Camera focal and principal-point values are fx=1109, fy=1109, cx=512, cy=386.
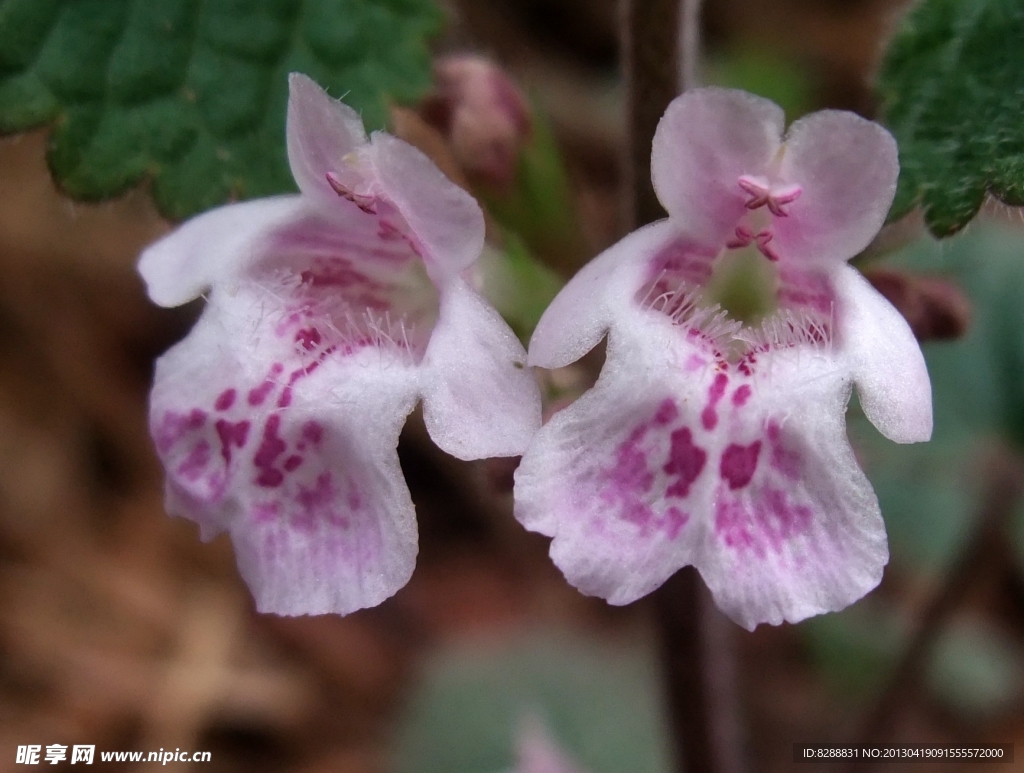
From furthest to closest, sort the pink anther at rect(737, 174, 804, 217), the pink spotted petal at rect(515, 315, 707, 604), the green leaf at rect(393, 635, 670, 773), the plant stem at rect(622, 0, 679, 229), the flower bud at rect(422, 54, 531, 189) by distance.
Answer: the green leaf at rect(393, 635, 670, 773) → the flower bud at rect(422, 54, 531, 189) → the plant stem at rect(622, 0, 679, 229) → the pink anther at rect(737, 174, 804, 217) → the pink spotted petal at rect(515, 315, 707, 604)

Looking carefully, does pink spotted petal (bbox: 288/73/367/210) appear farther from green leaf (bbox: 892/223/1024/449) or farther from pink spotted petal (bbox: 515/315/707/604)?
green leaf (bbox: 892/223/1024/449)

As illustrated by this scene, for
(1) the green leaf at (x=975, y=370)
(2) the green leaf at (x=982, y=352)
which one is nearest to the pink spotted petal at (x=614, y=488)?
(1) the green leaf at (x=975, y=370)

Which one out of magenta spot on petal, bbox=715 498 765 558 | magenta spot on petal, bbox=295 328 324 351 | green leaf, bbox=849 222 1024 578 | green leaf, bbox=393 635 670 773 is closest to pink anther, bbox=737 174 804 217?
magenta spot on petal, bbox=715 498 765 558

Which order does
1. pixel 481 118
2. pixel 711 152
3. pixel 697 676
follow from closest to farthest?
pixel 711 152 → pixel 481 118 → pixel 697 676

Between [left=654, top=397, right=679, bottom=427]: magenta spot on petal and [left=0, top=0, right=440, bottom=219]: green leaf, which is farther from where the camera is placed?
[left=0, top=0, right=440, bottom=219]: green leaf

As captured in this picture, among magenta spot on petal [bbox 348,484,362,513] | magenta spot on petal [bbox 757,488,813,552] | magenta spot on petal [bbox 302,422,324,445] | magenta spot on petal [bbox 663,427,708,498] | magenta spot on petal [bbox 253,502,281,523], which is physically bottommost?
magenta spot on petal [bbox 253,502,281,523]

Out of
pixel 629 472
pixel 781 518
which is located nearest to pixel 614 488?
pixel 629 472

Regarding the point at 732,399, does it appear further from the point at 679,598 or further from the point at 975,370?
the point at 975,370
